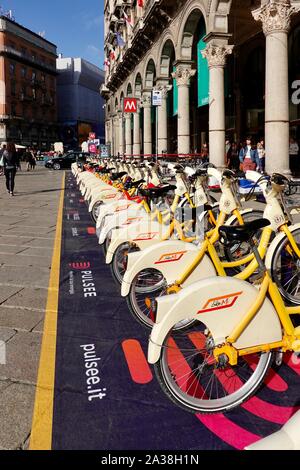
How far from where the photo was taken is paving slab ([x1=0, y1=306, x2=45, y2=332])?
3.60 meters

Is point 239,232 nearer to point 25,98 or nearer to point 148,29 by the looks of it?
point 148,29

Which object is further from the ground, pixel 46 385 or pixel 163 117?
pixel 163 117

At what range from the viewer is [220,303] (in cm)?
238

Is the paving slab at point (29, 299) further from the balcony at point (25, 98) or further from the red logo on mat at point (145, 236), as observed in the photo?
the balcony at point (25, 98)

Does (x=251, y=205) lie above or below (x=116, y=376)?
above

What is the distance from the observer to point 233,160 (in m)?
17.8

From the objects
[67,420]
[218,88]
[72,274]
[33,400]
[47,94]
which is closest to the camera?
[67,420]

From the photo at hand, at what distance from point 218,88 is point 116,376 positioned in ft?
42.0

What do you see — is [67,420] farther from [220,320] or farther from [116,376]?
[220,320]

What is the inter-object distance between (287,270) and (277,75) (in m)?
8.02

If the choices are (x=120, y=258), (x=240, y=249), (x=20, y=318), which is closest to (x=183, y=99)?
(x=240, y=249)

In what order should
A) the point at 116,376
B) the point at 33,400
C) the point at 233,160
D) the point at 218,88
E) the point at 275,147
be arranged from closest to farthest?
1. the point at 33,400
2. the point at 116,376
3. the point at 275,147
4. the point at 218,88
5. the point at 233,160

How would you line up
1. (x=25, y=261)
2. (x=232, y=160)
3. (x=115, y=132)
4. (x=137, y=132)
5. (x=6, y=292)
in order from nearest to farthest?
(x=6, y=292)
(x=25, y=261)
(x=232, y=160)
(x=137, y=132)
(x=115, y=132)
